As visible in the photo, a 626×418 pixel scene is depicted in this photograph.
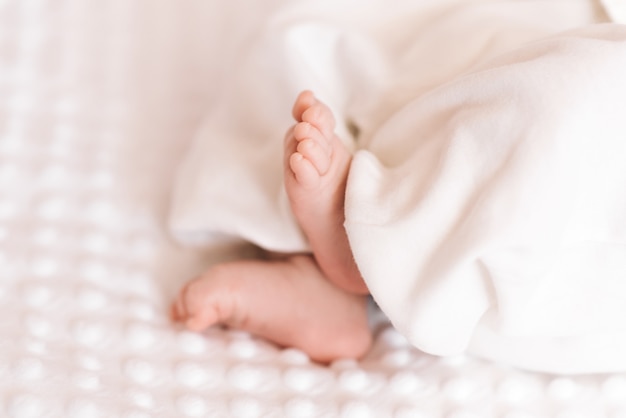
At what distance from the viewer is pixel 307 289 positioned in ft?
2.61

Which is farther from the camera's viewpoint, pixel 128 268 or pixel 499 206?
pixel 128 268

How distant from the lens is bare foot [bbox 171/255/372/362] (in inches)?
30.4

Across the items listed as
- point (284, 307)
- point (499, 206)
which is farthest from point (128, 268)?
point (499, 206)

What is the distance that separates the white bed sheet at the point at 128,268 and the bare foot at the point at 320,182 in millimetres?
93

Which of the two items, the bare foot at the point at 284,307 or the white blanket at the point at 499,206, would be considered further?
the bare foot at the point at 284,307

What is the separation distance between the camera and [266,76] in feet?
Result: 2.93

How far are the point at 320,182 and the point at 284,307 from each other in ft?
0.42

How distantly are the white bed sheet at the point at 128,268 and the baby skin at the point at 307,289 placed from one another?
0.02 meters

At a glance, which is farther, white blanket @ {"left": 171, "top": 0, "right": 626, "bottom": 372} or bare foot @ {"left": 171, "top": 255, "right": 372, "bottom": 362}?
bare foot @ {"left": 171, "top": 255, "right": 372, "bottom": 362}

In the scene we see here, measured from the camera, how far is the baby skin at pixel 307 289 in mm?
736

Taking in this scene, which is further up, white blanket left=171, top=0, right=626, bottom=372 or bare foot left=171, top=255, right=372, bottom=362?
white blanket left=171, top=0, right=626, bottom=372

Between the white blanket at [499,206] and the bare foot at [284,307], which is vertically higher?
the white blanket at [499,206]

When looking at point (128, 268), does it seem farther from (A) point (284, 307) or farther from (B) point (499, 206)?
(B) point (499, 206)

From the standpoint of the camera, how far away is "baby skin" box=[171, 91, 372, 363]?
736mm
